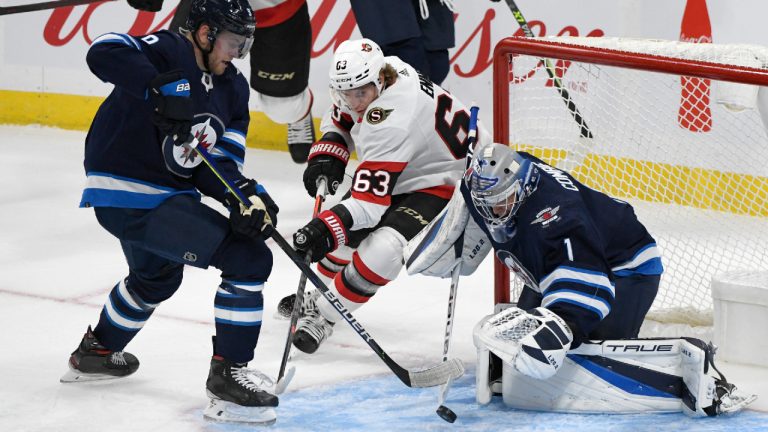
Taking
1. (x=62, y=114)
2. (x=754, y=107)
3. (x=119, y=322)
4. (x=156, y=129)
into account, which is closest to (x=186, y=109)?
(x=156, y=129)

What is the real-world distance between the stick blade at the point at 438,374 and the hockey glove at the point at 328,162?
78 centimetres

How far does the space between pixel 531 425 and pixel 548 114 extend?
144cm

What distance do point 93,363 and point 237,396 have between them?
0.49 metres

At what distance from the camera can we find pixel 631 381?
2727 millimetres

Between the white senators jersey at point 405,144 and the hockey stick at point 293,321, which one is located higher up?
the white senators jersey at point 405,144

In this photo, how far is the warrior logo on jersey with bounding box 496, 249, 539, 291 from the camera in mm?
2752

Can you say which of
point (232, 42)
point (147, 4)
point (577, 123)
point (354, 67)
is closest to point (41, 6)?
point (147, 4)

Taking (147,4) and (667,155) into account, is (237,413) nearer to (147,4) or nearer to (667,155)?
(667,155)

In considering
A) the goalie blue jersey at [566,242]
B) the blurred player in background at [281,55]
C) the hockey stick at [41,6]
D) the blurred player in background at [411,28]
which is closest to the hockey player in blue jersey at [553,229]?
the goalie blue jersey at [566,242]

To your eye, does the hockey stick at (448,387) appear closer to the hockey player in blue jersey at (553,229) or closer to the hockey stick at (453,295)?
the hockey stick at (453,295)

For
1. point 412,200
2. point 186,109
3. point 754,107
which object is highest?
point 186,109

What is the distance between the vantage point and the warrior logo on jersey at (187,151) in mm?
2754

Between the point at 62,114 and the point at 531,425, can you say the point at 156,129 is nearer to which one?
the point at 531,425

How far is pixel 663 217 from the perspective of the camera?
3.90 meters
